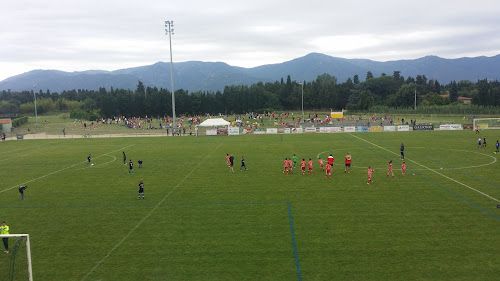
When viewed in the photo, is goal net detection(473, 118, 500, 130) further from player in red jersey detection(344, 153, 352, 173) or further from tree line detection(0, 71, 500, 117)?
player in red jersey detection(344, 153, 352, 173)

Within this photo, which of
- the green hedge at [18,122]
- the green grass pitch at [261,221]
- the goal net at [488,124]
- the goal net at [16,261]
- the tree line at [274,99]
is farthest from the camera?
the tree line at [274,99]

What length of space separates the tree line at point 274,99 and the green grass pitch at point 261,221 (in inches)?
2963

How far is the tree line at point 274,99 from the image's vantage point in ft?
339

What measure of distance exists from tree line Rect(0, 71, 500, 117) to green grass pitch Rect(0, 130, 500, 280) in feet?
247

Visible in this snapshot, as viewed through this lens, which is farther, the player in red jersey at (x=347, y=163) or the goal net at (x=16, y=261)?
the player in red jersey at (x=347, y=163)

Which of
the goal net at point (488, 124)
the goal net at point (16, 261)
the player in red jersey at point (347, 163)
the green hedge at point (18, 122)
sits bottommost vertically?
the goal net at point (16, 261)

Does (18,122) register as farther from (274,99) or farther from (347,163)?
(347,163)

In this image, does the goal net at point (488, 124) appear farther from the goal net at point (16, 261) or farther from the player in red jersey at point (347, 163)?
the goal net at point (16, 261)

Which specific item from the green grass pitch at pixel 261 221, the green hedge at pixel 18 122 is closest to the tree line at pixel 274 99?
the green hedge at pixel 18 122

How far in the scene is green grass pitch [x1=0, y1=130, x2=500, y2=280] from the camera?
454 inches

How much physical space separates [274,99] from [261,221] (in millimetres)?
106935

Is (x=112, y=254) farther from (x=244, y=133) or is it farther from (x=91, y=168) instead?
(x=244, y=133)

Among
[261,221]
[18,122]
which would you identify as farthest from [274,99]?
[261,221]

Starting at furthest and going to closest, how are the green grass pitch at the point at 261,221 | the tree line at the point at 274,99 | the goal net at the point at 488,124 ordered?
the tree line at the point at 274,99
the goal net at the point at 488,124
the green grass pitch at the point at 261,221
